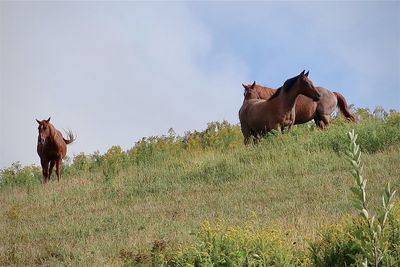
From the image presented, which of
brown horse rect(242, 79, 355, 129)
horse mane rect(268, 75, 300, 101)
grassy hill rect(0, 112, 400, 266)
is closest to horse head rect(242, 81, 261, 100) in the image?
brown horse rect(242, 79, 355, 129)

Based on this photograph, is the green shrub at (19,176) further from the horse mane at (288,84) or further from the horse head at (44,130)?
the horse mane at (288,84)

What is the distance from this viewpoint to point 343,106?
18.7m

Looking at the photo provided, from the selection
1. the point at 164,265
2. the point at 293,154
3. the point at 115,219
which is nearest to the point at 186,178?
the point at 293,154

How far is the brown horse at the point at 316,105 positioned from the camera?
1714 centimetres

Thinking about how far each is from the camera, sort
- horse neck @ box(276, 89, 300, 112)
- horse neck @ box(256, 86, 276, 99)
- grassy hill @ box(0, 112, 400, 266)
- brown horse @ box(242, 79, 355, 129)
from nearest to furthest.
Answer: grassy hill @ box(0, 112, 400, 266), horse neck @ box(276, 89, 300, 112), brown horse @ box(242, 79, 355, 129), horse neck @ box(256, 86, 276, 99)

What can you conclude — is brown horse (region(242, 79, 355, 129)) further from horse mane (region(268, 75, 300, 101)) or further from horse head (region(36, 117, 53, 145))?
horse head (region(36, 117, 53, 145))

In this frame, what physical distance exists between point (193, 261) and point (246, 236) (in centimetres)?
55

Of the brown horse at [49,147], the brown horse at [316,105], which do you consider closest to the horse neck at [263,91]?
the brown horse at [316,105]

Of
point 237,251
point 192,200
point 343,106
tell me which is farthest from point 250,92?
point 237,251

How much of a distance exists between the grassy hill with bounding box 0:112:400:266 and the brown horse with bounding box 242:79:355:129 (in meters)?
0.50

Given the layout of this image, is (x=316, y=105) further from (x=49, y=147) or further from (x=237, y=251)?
(x=237, y=251)

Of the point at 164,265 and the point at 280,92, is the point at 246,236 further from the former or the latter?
the point at 280,92

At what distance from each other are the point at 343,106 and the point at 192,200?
371 inches

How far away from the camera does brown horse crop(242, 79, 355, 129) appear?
56.2ft
